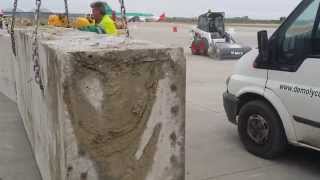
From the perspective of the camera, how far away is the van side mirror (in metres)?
5.84

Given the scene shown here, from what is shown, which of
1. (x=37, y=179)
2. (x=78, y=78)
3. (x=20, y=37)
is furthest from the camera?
(x=20, y=37)

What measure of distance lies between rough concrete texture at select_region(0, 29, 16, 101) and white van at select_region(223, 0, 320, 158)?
448 cm

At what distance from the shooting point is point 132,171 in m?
3.22

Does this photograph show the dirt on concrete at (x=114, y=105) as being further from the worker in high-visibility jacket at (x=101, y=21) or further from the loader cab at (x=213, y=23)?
the loader cab at (x=213, y=23)

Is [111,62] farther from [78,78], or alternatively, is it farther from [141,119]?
[141,119]

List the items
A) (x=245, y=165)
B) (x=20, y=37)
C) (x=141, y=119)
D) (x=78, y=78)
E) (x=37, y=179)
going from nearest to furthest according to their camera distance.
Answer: (x=78, y=78) → (x=141, y=119) → (x=37, y=179) → (x=245, y=165) → (x=20, y=37)

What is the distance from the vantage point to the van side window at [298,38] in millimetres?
5430

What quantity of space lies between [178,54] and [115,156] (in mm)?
750

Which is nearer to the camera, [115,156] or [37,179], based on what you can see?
[115,156]

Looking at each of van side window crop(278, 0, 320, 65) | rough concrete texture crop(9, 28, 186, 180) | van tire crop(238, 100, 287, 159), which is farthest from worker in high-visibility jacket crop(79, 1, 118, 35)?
rough concrete texture crop(9, 28, 186, 180)

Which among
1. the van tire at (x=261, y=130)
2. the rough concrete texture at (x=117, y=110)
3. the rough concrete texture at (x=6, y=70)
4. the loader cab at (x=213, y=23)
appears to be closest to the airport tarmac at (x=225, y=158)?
the van tire at (x=261, y=130)

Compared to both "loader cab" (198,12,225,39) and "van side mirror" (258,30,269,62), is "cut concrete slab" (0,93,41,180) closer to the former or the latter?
"van side mirror" (258,30,269,62)

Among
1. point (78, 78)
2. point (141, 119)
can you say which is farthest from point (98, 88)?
point (141, 119)

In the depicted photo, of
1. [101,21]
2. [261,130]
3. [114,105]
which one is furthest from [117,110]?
[101,21]
